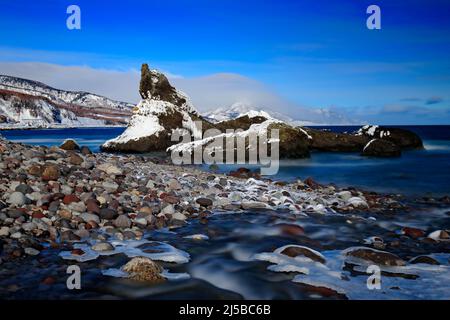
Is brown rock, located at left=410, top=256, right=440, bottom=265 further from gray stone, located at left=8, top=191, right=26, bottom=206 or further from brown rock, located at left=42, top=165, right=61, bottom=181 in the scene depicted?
brown rock, located at left=42, top=165, right=61, bottom=181

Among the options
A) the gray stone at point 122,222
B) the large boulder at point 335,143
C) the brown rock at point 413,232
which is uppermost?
the large boulder at point 335,143

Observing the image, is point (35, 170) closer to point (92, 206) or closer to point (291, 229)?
point (92, 206)

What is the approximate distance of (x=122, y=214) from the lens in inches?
276

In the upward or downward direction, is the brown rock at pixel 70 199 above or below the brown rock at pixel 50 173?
below

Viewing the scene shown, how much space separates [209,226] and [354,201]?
4214mm

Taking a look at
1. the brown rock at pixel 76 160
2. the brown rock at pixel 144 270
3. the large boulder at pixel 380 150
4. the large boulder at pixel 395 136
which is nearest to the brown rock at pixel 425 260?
the brown rock at pixel 144 270

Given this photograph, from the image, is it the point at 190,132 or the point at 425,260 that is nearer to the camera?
the point at 425,260

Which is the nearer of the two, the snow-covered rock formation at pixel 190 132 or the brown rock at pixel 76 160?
the brown rock at pixel 76 160

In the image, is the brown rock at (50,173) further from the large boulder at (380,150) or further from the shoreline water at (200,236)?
the large boulder at (380,150)

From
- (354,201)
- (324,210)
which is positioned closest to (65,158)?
(324,210)

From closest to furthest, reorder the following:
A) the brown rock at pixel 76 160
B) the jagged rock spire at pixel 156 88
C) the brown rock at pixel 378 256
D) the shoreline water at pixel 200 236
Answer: the shoreline water at pixel 200 236 < the brown rock at pixel 378 256 < the brown rock at pixel 76 160 < the jagged rock spire at pixel 156 88

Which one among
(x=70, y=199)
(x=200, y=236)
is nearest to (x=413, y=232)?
(x=200, y=236)

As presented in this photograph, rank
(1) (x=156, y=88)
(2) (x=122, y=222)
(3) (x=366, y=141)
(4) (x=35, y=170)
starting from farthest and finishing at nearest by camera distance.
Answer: (3) (x=366, y=141) → (1) (x=156, y=88) → (4) (x=35, y=170) → (2) (x=122, y=222)

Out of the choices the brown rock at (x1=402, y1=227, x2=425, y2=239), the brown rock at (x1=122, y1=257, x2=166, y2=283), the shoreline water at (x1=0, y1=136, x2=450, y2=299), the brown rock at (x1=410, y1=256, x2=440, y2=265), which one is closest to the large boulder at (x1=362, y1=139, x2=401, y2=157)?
the shoreline water at (x1=0, y1=136, x2=450, y2=299)
